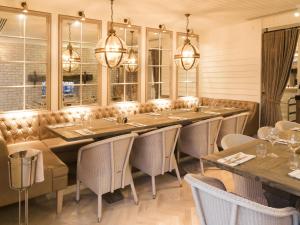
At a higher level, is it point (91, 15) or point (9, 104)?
point (91, 15)

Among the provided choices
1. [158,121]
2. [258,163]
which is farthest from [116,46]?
[258,163]

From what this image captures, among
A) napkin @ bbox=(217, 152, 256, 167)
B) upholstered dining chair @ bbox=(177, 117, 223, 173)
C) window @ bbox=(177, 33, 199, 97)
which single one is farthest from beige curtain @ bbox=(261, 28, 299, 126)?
napkin @ bbox=(217, 152, 256, 167)

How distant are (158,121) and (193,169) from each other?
1.02 metres

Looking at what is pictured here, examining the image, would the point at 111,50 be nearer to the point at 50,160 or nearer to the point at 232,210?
the point at 50,160

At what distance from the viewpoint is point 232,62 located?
661 centimetres

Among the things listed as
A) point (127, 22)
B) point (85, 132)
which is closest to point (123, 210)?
point (85, 132)

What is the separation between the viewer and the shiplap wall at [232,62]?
613cm

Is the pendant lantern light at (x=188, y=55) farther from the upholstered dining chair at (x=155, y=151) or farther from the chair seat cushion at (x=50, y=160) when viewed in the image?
the chair seat cushion at (x=50, y=160)

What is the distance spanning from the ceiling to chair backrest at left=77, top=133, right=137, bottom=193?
108 inches

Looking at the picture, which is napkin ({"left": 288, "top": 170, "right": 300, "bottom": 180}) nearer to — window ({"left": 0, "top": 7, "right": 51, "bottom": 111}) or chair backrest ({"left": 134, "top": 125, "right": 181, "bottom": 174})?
chair backrest ({"left": 134, "top": 125, "right": 181, "bottom": 174})

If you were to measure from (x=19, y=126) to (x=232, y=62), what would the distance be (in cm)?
501

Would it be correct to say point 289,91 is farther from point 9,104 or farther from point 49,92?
point 9,104

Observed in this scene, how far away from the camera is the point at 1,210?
9.47 feet

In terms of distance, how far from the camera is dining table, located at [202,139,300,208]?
5.28ft
